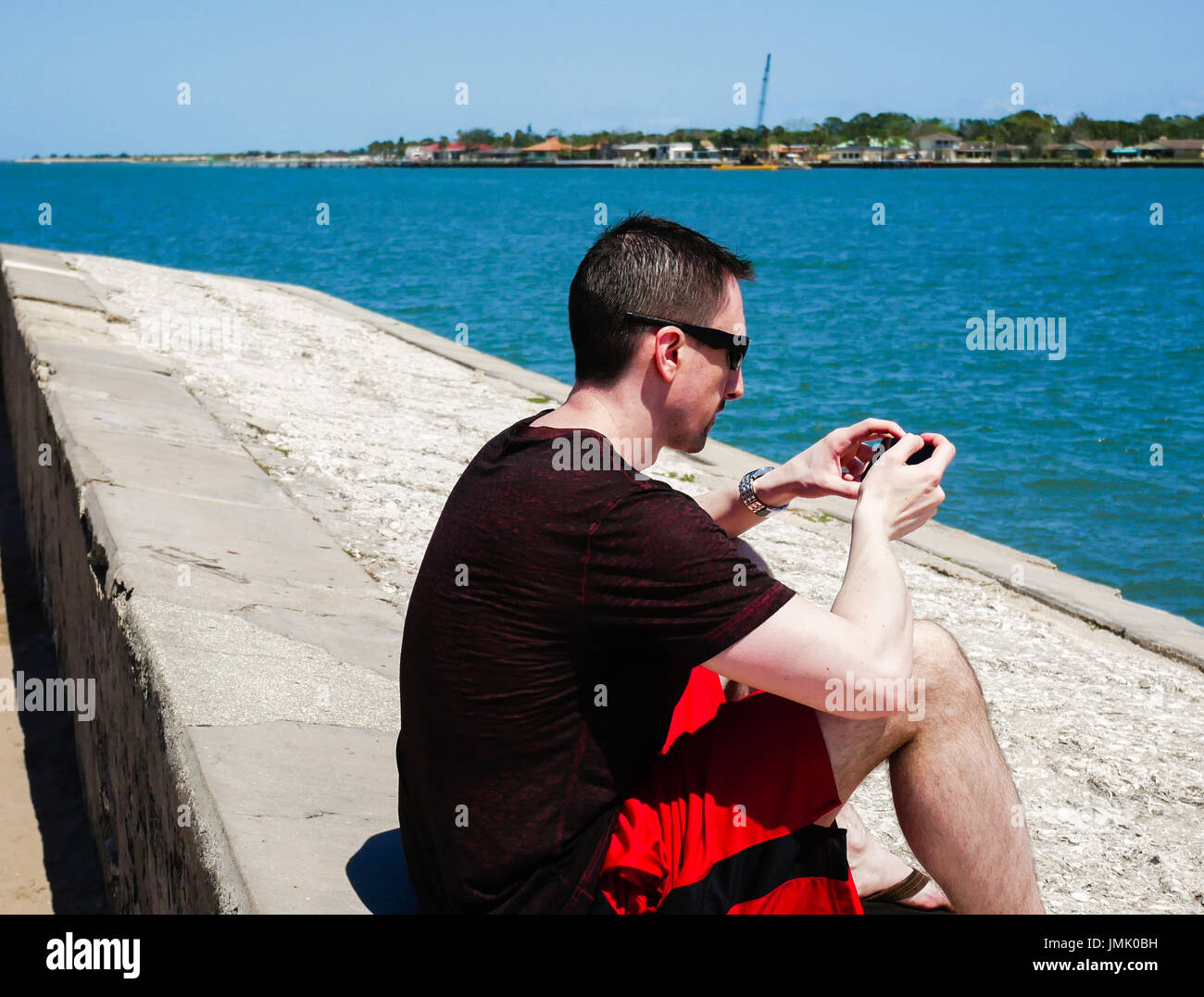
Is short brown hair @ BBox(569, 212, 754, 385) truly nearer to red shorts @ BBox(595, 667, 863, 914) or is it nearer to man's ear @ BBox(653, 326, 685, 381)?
man's ear @ BBox(653, 326, 685, 381)

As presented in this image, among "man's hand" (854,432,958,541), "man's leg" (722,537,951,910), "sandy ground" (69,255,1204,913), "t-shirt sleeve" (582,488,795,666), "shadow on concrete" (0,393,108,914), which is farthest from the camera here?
"shadow on concrete" (0,393,108,914)

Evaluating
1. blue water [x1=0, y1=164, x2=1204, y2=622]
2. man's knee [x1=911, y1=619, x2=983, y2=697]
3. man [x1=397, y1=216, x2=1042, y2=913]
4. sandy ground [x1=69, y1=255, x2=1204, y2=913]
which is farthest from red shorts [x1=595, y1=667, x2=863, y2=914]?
blue water [x1=0, y1=164, x2=1204, y2=622]

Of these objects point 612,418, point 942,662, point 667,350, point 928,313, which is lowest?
point 942,662

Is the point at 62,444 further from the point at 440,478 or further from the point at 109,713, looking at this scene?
the point at 440,478

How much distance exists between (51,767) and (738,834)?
317 centimetres

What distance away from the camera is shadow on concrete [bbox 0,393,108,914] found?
3.57 metres

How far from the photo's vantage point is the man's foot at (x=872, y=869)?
257 cm

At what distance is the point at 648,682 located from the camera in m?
1.94

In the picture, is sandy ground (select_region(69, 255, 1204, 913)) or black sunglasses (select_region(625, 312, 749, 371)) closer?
black sunglasses (select_region(625, 312, 749, 371))

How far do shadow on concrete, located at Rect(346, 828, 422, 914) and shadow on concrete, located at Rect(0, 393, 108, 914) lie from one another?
151 centimetres

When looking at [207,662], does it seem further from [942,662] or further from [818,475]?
[942,662]

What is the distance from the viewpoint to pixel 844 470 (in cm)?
269

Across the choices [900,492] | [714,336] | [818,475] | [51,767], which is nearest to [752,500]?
[818,475]

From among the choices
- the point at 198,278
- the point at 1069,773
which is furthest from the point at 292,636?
the point at 198,278
